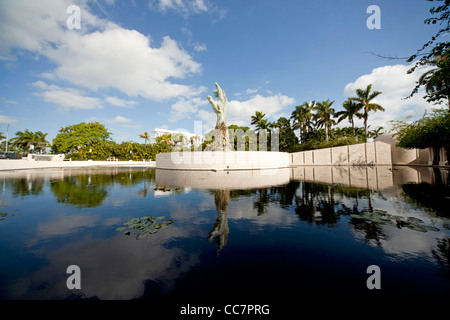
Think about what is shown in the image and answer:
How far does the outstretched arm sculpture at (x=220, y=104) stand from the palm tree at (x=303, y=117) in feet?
77.8

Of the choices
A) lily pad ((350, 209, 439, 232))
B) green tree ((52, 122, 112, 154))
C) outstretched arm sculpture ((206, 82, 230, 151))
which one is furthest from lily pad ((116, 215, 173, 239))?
green tree ((52, 122, 112, 154))

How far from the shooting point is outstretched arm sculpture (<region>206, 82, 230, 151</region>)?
22.0m

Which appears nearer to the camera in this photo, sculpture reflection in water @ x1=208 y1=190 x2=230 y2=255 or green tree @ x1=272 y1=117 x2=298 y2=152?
sculpture reflection in water @ x1=208 y1=190 x2=230 y2=255

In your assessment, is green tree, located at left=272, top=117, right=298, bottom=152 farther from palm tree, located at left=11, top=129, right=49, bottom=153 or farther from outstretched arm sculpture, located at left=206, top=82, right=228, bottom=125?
palm tree, located at left=11, top=129, right=49, bottom=153

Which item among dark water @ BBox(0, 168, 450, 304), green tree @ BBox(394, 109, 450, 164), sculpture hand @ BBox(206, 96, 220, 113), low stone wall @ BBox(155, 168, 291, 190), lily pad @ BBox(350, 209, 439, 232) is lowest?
dark water @ BBox(0, 168, 450, 304)

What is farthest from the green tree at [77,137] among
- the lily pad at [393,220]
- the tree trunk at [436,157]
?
the tree trunk at [436,157]

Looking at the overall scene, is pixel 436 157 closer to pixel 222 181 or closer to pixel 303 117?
pixel 303 117

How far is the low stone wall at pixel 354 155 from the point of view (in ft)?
104

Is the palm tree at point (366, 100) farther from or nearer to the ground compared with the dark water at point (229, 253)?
farther from the ground

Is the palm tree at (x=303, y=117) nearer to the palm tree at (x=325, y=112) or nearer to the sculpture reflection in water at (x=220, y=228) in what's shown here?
the palm tree at (x=325, y=112)

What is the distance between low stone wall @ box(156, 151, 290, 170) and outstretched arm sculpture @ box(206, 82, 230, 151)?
9.15 ft

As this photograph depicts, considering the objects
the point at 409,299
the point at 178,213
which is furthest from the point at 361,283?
the point at 178,213

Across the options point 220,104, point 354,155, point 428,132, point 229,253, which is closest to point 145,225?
point 229,253

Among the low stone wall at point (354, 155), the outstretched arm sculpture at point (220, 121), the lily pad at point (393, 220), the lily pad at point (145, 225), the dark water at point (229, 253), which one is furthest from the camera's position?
the low stone wall at point (354, 155)
